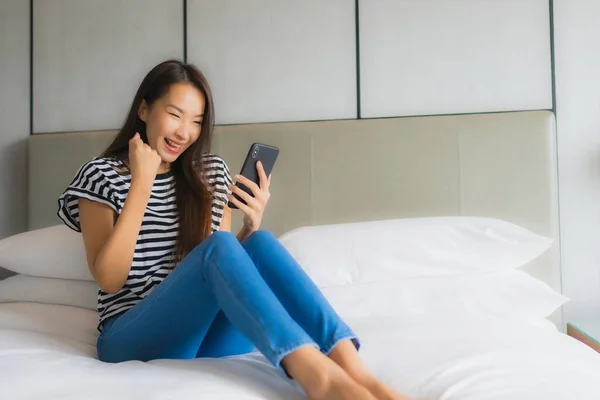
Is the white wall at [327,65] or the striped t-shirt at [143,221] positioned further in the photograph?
the white wall at [327,65]

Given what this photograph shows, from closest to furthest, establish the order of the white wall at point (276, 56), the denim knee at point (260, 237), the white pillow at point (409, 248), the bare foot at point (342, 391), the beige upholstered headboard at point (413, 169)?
the bare foot at point (342, 391), the denim knee at point (260, 237), the white pillow at point (409, 248), the beige upholstered headboard at point (413, 169), the white wall at point (276, 56)

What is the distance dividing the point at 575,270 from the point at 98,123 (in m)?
1.79

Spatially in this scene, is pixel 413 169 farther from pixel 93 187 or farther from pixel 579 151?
pixel 93 187

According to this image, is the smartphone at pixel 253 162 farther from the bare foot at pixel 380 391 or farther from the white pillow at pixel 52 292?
the bare foot at pixel 380 391

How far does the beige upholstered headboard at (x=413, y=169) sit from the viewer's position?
1890 mm

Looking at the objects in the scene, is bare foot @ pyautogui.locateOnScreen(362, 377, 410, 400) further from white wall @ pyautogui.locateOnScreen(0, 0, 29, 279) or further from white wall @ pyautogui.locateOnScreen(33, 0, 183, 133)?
white wall @ pyautogui.locateOnScreen(0, 0, 29, 279)

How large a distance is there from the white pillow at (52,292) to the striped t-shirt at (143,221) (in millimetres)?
298

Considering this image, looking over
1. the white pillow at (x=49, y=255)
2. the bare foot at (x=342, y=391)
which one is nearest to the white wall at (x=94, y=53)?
the white pillow at (x=49, y=255)

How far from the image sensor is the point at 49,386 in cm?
95

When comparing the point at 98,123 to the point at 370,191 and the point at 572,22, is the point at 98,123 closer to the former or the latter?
the point at 370,191

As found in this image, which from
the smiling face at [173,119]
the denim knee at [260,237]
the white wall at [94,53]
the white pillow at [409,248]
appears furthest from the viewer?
the white wall at [94,53]

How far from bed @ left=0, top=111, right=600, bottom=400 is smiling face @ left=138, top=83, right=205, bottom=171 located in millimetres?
434

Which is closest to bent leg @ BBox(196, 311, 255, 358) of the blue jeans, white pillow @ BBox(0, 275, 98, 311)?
the blue jeans

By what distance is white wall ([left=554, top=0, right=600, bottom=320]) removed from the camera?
1.93 meters
